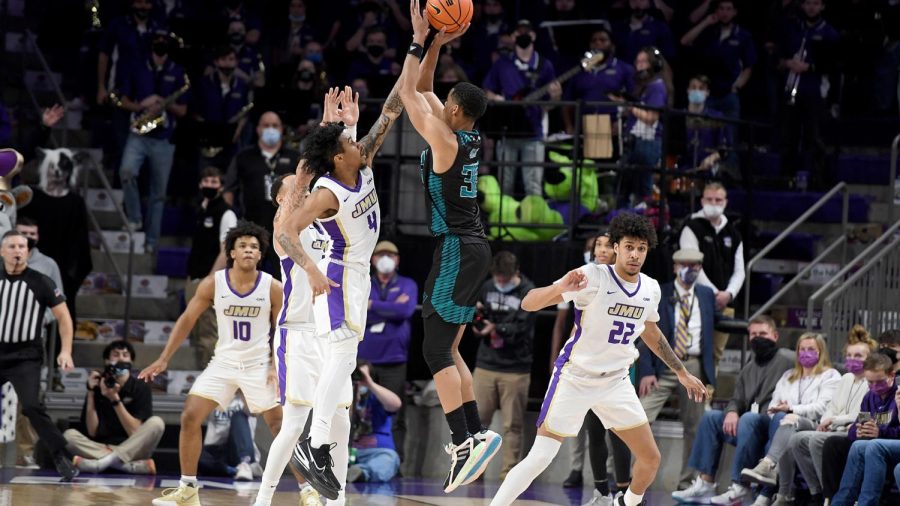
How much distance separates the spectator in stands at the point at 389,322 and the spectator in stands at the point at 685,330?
209 cm

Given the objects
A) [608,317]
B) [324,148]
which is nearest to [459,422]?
[608,317]

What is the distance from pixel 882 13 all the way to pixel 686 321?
5967 millimetres

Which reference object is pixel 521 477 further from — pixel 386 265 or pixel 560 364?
pixel 386 265

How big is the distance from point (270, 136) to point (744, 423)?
5066 mm

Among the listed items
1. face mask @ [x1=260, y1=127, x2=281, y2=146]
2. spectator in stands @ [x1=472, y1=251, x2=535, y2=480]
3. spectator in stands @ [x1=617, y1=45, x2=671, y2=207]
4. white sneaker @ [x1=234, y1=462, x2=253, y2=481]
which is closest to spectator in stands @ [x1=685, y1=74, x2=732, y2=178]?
spectator in stands @ [x1=617, y1=45, x2=671, y2=207]

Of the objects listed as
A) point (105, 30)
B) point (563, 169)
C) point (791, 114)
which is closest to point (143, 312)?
point (105, 30)

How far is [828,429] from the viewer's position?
1156cm

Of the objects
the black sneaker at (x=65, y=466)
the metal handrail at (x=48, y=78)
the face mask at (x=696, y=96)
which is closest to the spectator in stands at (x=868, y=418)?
the face mask at (x=696, y=96)

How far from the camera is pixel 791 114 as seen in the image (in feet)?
55.4

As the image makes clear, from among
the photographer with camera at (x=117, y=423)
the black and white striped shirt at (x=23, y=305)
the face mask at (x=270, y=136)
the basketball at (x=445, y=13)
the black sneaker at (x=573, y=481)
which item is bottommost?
the black sneaker at (x=573, y=481)

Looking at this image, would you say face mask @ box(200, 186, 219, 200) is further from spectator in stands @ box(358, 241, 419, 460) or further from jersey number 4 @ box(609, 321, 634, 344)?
jersey number 4 @ box(609, 321, 634, 344)

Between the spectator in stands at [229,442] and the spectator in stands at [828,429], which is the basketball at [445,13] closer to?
the spectator in stands at [828,429]

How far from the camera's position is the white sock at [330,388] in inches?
342

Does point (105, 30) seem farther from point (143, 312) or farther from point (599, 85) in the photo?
point (599, 85)
